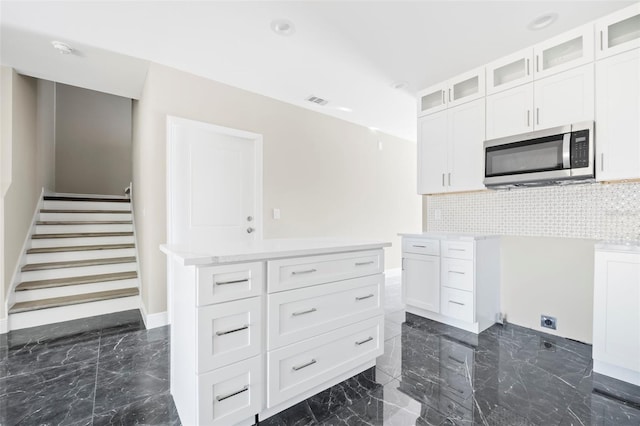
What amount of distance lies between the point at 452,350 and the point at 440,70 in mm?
2660

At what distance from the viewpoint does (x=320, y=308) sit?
168 centimetres

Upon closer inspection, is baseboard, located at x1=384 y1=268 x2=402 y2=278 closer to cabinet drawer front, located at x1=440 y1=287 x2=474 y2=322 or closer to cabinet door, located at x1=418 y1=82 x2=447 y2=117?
cabinet drawer front, located at x1=440 y1=287 x2=474 y2=322

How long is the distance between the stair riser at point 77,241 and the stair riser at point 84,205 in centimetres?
87

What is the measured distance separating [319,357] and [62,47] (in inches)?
126

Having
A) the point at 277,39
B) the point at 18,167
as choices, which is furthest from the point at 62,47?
the point at 277,39

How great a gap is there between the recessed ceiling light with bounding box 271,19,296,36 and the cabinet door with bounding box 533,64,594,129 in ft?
7.04

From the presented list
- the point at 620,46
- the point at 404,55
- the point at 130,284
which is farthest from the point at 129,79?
the point at 620,46

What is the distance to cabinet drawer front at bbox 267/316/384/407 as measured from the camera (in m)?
1.51

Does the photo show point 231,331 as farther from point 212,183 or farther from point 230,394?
point 212,183

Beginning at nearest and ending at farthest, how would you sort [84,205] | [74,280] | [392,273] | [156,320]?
[156,320] < [74,280] < [84,205] < [392,273]

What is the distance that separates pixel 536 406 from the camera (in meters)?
1.67

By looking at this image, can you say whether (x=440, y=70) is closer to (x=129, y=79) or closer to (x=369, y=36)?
(x=369, y=36)

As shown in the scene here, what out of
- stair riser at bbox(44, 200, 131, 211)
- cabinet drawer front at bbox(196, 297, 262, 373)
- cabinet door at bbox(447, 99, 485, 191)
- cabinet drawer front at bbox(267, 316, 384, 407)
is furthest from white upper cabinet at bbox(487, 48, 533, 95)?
stair riser at bbox(44, 200, 131, 211)

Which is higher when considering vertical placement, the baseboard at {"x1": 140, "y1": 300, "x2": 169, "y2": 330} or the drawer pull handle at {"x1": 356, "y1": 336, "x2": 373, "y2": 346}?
the drawer pull handle at {"x1": 356, "y1": 336, "x2": 373, "y2": 346}
